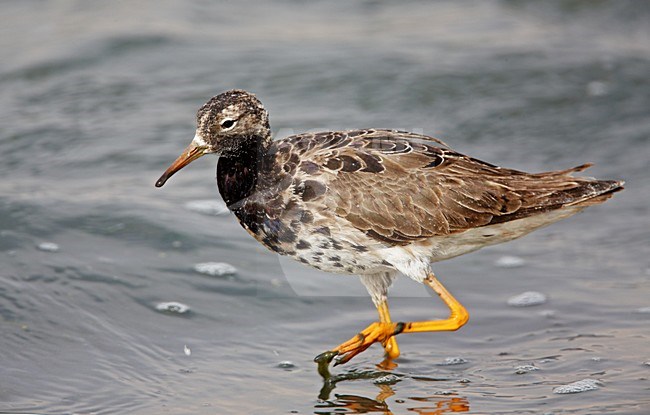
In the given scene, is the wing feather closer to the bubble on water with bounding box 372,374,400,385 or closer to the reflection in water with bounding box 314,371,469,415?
the bubble on water with bounding box 372,374,400,385

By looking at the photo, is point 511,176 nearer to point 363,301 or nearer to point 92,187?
point 363,301

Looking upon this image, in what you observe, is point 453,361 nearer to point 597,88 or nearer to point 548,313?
point 548,313

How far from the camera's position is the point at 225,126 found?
7.59 m

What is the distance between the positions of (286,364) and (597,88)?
8.10 metres

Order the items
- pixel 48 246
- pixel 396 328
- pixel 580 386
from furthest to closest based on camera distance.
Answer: pixel 48 246 < pixel 396 328 < pixel 580 386

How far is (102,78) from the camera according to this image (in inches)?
552

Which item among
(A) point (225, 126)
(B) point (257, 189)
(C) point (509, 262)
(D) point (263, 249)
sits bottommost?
(D) point (263, 249)

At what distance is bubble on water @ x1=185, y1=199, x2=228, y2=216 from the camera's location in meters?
11.0

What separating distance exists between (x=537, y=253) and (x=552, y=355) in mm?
2406

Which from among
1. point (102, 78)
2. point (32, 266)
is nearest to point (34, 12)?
point (102, 78)

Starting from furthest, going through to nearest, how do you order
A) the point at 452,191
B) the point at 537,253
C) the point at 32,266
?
the point at 537,253
the point at 32,266
the point at 452,191

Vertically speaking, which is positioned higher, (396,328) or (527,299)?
(527,299)

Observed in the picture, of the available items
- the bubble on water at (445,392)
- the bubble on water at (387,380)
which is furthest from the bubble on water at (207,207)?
the bubble on water at (445,392)

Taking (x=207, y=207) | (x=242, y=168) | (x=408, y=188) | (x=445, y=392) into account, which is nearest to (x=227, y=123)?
(x=242, y=168)
